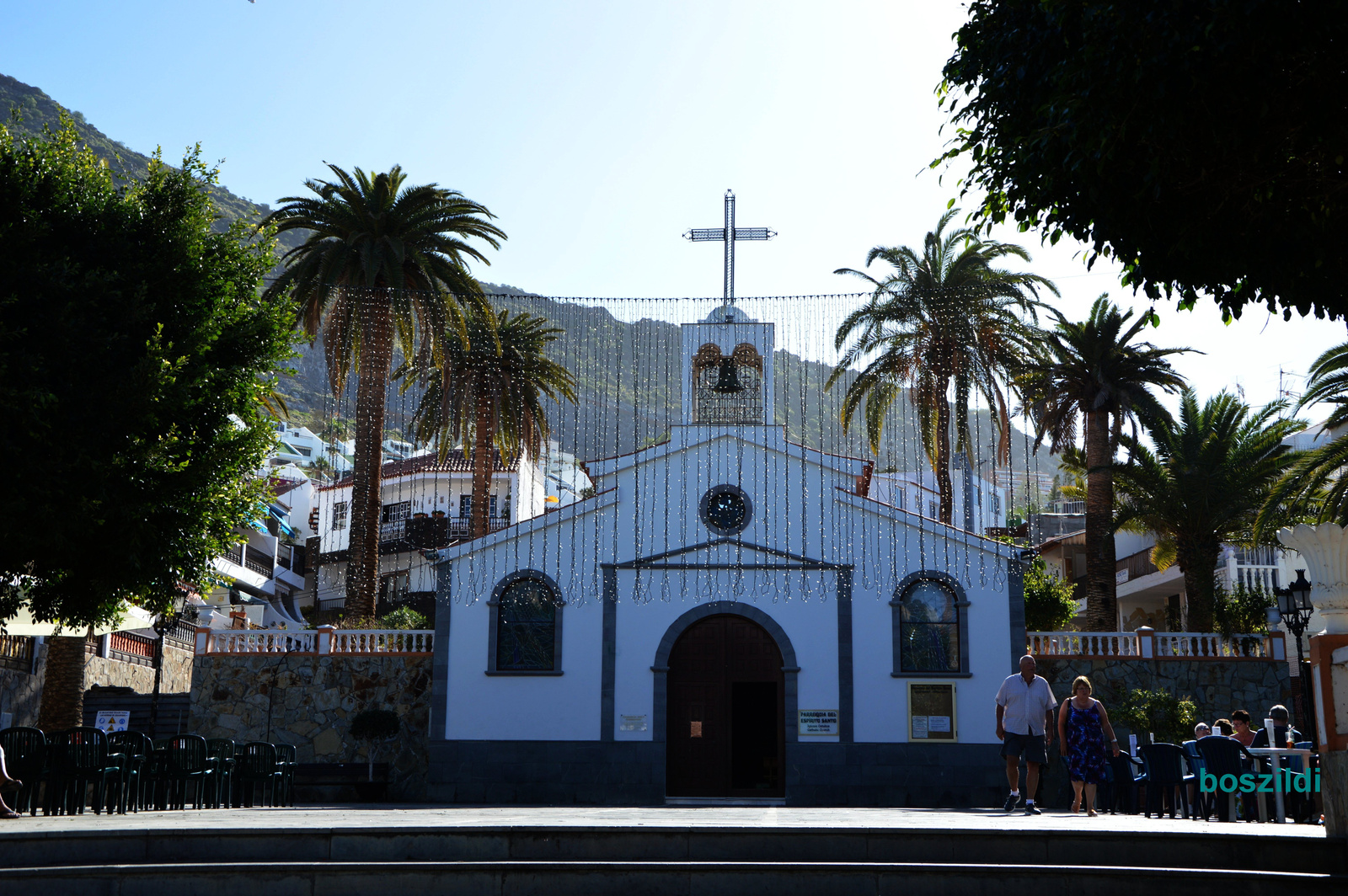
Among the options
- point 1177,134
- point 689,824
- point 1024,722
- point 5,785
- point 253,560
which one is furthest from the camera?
point 253,560

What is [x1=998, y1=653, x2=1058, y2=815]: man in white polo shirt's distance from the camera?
14.4 metres

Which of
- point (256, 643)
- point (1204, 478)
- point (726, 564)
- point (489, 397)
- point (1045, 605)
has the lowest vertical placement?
point (256, 643)

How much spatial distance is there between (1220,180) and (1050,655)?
62.8 feet

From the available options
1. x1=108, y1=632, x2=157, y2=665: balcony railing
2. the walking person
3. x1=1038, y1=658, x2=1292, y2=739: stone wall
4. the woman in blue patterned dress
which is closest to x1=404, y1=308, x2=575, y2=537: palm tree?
x1=108, y1=632, x2=157, y2=665: balcony railing

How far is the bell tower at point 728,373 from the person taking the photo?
27.5 meters

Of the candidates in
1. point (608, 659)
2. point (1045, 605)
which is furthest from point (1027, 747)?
point (1045, 605)

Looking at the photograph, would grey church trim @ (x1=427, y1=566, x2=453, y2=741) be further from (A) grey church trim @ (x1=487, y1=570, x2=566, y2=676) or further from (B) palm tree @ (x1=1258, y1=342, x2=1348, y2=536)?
(B) palm tree @ (x1=1258, y1=342, x2=1348, y2=536)

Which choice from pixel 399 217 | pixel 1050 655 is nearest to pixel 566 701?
pixel 1050 655

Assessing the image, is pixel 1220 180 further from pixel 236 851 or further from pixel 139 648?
pixel 139 648

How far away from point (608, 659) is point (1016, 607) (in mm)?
8777

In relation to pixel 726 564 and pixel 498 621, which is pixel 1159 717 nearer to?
pixel 726 564

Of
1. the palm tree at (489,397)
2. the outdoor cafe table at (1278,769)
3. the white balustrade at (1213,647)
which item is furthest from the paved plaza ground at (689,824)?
the palm tree at (489,397)

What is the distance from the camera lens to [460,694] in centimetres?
2623

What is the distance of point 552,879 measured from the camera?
29.6ft
